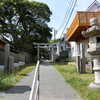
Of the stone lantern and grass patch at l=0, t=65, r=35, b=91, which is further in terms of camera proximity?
grass patch at l=0, t=65, r=35, b=91

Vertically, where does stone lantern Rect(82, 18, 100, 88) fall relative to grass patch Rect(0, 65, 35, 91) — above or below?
above

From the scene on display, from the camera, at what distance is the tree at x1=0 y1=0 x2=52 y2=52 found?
4800 cm

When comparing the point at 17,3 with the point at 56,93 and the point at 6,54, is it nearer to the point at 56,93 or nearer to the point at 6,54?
the point at 6,54

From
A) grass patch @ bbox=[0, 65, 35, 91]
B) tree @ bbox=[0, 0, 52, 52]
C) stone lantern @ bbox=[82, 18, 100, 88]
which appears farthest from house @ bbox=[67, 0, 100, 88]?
tree @ bbox=[0, 0, 52, 52]

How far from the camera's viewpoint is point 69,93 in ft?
37.8

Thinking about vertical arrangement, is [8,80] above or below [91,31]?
below

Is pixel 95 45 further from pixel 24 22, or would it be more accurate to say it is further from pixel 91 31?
pixel 24 22

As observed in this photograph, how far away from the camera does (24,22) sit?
5053 cm

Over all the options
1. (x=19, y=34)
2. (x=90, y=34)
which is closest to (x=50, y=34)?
(x=19, y=34)

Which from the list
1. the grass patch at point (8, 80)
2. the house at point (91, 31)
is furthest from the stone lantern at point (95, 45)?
the grass patch at point (8, 80)

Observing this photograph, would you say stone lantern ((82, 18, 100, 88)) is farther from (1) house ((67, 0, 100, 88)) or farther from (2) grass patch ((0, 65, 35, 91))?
(2) grass patch ((0, 65, 35, 91))

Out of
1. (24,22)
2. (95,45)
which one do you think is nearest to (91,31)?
(95,45)

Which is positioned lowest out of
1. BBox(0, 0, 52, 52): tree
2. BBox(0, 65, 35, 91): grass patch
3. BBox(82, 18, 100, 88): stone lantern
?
BBox(0, 65, 35, 91): grass patch

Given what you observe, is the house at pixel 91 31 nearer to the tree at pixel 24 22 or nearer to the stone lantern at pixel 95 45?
the stone lantern at pixel 95 45
